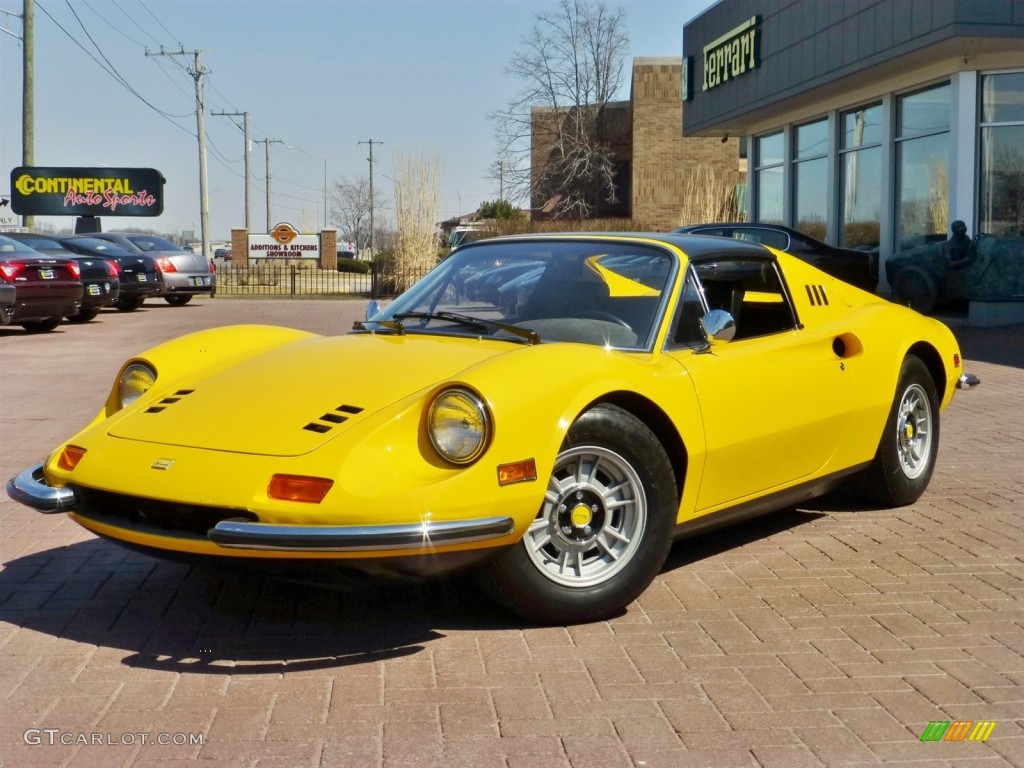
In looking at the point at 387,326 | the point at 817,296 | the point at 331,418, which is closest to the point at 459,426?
the point at 331,418

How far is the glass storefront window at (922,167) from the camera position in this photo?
17.2 m

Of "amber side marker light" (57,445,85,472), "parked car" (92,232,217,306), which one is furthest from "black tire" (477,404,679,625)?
"parked car" (92,232,217,306)

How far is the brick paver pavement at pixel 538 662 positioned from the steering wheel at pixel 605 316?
40.3 inches

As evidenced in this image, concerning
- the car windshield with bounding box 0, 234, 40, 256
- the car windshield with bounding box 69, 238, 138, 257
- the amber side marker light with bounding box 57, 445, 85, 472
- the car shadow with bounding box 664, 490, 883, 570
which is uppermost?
the car windshield with bounding box 69, 238, 138, 257

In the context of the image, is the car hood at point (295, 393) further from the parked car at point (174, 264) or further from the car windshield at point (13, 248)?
the parked car at point (174, 264)

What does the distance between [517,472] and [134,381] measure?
1887 mm

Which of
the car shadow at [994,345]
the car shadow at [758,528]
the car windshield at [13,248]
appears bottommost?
the car shadow at [758,528]

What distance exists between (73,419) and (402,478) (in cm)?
601

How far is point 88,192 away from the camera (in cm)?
3575

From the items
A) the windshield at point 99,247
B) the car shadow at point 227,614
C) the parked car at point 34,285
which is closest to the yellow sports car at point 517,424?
the car shadow at point 227,614

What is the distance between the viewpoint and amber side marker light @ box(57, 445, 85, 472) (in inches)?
169

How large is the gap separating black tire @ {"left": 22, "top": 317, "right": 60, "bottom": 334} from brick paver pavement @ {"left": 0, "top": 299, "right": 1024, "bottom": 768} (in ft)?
43.6

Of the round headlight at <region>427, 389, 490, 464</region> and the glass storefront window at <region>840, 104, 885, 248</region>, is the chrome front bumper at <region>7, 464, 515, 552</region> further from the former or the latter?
the glass storefront window at <region>840, 104, 885, 248</region>

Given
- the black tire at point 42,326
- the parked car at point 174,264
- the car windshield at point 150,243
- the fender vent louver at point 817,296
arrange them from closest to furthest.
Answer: the fender vent louver at point 817,296, the black tire at point 42,326, the parked car at point 174,264, the car windshield at point 150,243
